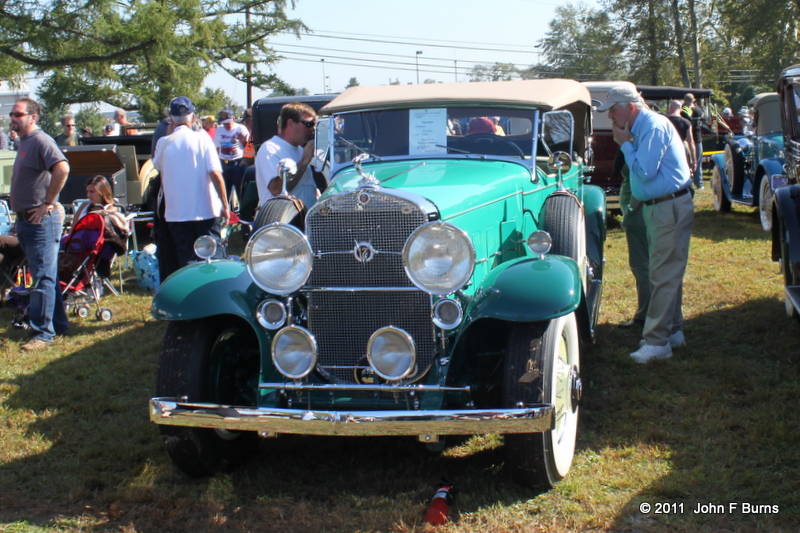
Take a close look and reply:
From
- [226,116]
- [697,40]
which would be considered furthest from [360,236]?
[697,40]

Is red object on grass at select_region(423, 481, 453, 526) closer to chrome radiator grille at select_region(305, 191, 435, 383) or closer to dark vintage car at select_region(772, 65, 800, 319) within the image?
chrome radiator grille at select_region(305, 191, 435, 383)

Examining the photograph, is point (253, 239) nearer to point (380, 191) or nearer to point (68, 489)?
point (380, 191)

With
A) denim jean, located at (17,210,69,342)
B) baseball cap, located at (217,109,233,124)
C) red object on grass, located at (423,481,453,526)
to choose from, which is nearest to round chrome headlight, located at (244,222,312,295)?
red object on grass, located at (423,481,453,526)

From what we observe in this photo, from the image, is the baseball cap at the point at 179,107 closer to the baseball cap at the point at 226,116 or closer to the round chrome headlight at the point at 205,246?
the round chrome headlight at the point at 205,246

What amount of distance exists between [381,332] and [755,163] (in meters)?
8.78

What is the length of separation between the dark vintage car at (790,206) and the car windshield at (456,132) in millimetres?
2064

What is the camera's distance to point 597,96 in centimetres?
1183

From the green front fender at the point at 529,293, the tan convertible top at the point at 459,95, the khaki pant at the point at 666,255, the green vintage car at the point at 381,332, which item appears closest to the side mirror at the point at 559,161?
the tan convertible top at the point at 459,95

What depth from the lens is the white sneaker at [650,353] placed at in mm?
4988

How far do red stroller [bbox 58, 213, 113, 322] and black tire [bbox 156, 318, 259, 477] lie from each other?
3385mm

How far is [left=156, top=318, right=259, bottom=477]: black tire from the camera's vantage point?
344 cm

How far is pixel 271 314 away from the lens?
3404 millimetres

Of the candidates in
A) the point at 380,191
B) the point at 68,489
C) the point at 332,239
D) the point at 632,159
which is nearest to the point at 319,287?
the point at 332,239

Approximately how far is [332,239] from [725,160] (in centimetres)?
956
